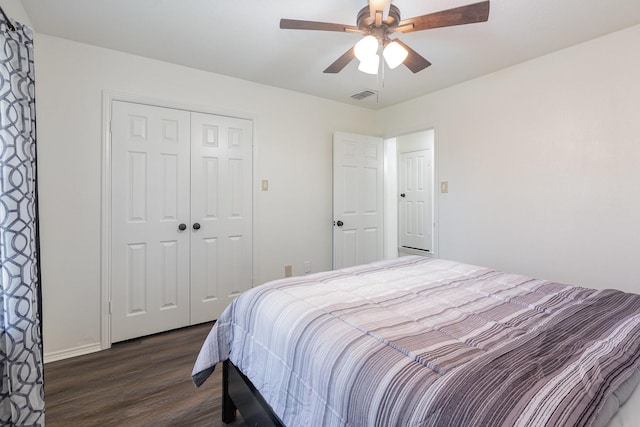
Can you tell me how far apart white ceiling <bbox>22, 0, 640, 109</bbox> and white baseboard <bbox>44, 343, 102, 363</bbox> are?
2.32 metres

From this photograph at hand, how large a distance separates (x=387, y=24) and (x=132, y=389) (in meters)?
2.64

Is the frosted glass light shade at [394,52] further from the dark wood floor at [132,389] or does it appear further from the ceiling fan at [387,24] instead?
the dark wood floor at [132,389]

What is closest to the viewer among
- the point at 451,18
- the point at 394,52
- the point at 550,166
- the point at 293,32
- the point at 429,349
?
the point at 429,349

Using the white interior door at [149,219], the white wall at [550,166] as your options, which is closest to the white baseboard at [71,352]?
the white interior door at [149,219]

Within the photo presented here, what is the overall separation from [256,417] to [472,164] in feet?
9.19

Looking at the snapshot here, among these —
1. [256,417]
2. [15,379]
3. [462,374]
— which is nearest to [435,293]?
[462,374]

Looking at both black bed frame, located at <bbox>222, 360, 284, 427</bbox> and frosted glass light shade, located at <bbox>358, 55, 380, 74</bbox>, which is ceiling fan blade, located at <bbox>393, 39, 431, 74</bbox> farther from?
black bed frame, located at <bbox>222, 360, 284, 427</bbox>

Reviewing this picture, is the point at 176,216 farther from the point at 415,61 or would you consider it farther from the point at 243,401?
the point at 415,61

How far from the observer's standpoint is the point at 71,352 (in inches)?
92.3

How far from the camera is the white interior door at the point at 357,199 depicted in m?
3.63

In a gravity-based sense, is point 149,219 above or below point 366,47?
below

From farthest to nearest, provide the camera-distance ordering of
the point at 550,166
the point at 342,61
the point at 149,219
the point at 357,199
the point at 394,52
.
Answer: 1. the point at 357,199
2. the point at 149,219
3. the point at 550,166
4. the point at 342,61
5. the point at 394,52

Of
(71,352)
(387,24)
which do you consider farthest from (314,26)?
(71,352)

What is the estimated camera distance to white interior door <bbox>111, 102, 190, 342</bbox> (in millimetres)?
2525
